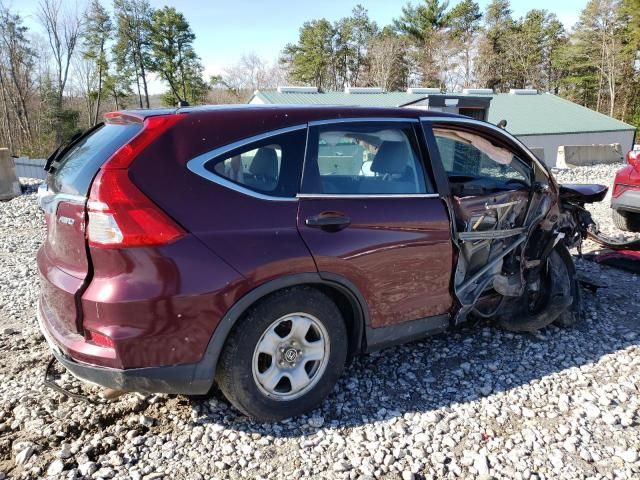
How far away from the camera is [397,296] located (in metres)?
3.11

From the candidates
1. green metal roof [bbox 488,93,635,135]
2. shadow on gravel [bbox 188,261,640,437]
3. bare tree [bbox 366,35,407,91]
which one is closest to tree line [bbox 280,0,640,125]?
bare tree [bbox 366,35,407,91]

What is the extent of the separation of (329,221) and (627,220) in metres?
6.36

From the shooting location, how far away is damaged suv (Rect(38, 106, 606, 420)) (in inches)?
93.2

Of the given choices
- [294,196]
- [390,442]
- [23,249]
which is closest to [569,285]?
[390,442]

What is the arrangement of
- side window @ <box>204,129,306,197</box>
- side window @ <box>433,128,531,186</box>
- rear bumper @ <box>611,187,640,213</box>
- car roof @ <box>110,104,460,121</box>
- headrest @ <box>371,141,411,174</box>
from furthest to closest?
rear bumper @ <box>611,187,640,213</box> → side window @ <box>433,128,531,186</box> → headrest @ <box>371,141,411,174</box> → car roof @ <box>110,104,460,121</box> → side window @ <box>204,129,306,197</box>

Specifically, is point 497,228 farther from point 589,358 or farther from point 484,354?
point 589,358

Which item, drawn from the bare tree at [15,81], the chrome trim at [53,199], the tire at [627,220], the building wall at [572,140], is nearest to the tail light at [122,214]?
the chrome trim at [53,199]

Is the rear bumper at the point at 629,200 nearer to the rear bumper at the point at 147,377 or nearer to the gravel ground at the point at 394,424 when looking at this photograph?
the gravel ground at the point at 394,424

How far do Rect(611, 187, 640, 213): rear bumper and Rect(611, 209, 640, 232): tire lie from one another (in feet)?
0.97

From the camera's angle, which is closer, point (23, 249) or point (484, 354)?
point (484, 354)

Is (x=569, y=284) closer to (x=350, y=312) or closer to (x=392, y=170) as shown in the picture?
(x=392, y=170)

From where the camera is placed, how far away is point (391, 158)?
3.24 meters

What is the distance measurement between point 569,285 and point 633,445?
163 cm

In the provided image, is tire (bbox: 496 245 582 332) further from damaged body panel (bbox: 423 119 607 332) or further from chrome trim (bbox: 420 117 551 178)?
chrome trim (bbox: 420 117 551 178)
